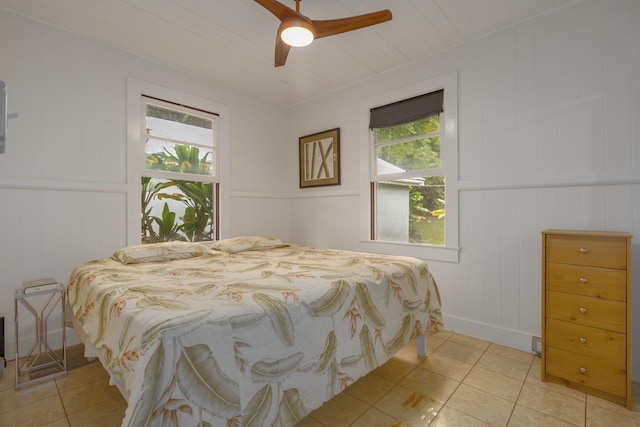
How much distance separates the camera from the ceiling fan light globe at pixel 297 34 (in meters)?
1.87

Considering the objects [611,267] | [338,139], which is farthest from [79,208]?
[611,267]

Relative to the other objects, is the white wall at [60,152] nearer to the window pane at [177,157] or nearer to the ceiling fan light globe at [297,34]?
the window pane at [177,157]

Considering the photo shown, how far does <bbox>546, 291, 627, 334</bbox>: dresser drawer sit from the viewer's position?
174 centimetres

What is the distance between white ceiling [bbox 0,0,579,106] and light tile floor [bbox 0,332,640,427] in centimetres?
259

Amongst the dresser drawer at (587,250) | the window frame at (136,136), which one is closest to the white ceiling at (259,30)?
the window frame at (136,136)

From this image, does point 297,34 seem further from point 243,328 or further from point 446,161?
point 243,328

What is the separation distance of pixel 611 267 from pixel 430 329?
114 centimetres

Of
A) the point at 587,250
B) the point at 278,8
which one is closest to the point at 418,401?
the point at 587,250

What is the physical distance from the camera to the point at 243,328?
115cm

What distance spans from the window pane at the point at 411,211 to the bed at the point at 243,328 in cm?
85

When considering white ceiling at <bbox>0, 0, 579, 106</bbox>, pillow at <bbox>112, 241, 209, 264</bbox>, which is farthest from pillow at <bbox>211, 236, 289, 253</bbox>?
white ceiling at <bbox>0, 0, 579, 106</bbox>

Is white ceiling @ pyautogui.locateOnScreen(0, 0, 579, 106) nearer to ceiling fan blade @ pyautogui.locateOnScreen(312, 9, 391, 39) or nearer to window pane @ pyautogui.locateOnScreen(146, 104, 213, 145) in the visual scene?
ceiling fan blade @ pyautogui.locateOnScreen(312, 9, 391, 39)

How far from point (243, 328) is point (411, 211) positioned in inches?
94.7

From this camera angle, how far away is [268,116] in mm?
4023
